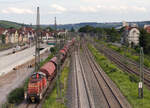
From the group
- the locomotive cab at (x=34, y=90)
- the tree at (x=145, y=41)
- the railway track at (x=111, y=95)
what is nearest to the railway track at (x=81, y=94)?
the railway track at (x=111, y=95)

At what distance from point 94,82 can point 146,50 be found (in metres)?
46.6

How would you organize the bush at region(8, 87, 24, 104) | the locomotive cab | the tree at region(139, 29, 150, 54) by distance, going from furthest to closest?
the tree at region(139, 29, 150, 54), the bush at region(8, 87, 24, 104), the locomotive cab

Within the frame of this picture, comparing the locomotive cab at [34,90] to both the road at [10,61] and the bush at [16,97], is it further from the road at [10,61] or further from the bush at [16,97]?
the road at [10,61]

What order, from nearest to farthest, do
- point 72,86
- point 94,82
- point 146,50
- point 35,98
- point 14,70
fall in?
1. point 35,98
2. point 72,86
3. point 94,82
4. point 14,70
5. point 146,50

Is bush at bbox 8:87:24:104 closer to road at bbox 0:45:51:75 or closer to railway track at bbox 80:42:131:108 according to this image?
railway track at bbox 80:42:131:108

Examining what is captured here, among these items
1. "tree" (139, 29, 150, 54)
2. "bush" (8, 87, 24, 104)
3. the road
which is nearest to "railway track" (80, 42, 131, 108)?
"bush" (8, 87, 24, 104)

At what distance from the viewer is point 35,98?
1081 inches

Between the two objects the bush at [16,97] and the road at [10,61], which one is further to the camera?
the road at [10,61]

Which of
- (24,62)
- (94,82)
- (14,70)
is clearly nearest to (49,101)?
(94,82)

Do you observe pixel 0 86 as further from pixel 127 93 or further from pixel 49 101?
pixel 127 93

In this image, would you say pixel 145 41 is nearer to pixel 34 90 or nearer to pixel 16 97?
pixel 16 97

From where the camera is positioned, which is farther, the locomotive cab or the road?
the road

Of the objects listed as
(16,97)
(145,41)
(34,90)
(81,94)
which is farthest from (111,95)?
(145,41)

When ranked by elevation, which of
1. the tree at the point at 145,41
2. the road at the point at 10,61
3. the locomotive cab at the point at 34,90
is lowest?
the road at the point at 10,61
